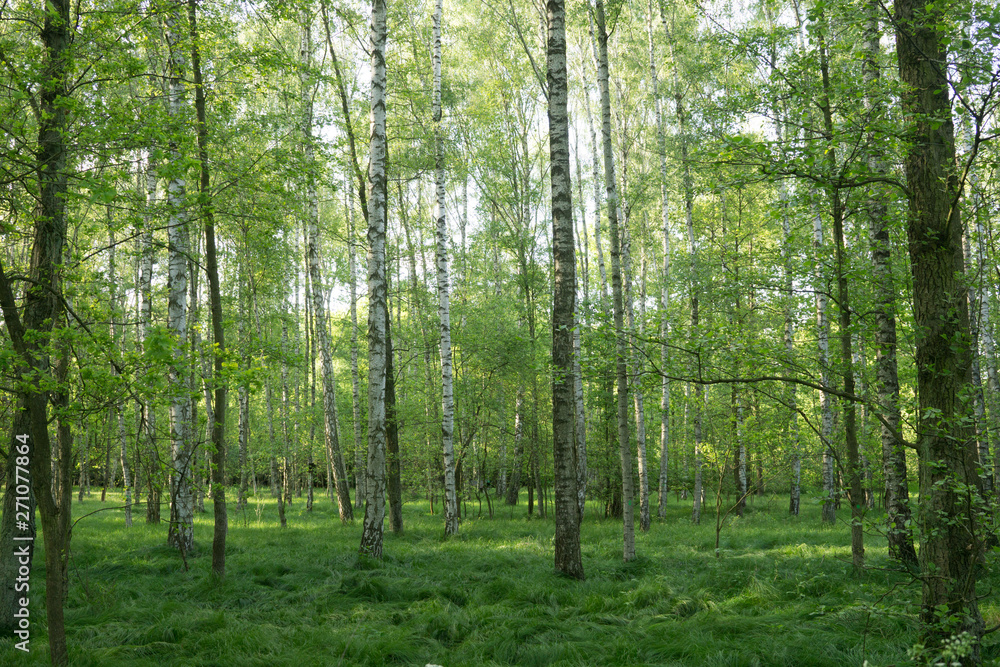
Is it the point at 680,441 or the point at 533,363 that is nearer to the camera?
the point at 533,363

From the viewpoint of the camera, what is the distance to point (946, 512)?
3.37 m

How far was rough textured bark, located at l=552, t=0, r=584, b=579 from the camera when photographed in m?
7.61

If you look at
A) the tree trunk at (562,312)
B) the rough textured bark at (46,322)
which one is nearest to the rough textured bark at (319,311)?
the tree trunk at (562,312)

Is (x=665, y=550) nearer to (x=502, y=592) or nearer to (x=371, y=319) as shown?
(x=502, y=592)

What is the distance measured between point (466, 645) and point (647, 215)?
68.6ft

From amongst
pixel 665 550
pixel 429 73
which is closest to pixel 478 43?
pixel 429 73

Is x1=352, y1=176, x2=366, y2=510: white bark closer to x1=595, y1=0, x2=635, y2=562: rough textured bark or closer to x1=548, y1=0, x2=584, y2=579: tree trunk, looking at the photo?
x1=595, y1=0, x2=635, y2=562: rough textured bark

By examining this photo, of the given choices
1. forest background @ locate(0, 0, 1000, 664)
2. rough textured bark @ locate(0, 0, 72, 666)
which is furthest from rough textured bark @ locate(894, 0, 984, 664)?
rough textured bark @ locate(0, 0, 72, 666)

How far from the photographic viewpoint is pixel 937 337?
144 inches

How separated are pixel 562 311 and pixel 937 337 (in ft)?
14.7

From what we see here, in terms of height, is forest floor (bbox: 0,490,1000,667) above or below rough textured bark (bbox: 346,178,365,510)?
below

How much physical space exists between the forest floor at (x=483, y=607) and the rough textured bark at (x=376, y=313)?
0.72m

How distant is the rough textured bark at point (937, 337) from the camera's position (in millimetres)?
3479

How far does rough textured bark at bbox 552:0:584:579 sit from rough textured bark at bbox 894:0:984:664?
419 cm
